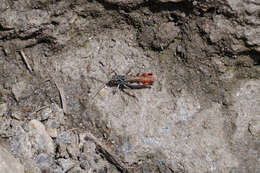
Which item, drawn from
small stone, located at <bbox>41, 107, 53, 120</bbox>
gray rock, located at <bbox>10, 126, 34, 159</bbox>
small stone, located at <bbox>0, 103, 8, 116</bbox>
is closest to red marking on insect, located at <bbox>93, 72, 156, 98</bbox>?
small stone, located at <bbox>41, 107, 53, 120</bbox>

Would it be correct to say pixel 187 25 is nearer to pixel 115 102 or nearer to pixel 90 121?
pixel 115 102

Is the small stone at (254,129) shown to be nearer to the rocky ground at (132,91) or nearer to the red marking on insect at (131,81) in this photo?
the rocky ground at (132,91)

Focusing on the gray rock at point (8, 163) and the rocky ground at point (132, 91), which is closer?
the gray rock at point (8, 163)

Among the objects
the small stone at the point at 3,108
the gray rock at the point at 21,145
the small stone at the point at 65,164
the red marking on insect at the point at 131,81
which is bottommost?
the small stone at the point at 65,164

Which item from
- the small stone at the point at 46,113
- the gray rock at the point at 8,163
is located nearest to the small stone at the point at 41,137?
the small stone at the point at 46,113

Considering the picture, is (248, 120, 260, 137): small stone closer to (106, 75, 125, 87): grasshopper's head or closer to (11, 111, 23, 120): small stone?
(106, 75, 125, 87): grasshopper's head

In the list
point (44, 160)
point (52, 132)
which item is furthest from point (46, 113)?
point (44, 160)

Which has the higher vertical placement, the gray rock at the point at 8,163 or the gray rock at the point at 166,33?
the gray rock at the point at 166,33
